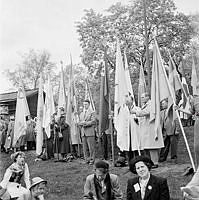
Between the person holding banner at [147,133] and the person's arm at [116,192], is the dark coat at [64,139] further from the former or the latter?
the person's arm at [116,192]

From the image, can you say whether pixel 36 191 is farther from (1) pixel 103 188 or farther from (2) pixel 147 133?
(2) pixel 147 133

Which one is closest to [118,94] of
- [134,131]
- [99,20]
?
[134,131]

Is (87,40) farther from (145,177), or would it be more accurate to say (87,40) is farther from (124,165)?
(145,177)

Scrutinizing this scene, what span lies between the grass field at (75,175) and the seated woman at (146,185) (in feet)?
4.09

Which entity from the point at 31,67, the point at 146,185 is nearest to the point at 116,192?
the point at 146,185

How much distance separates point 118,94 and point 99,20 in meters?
13.1

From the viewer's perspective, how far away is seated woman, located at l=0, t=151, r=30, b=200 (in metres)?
5.65

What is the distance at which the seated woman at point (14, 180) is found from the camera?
222 inches

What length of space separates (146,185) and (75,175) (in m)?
3.79

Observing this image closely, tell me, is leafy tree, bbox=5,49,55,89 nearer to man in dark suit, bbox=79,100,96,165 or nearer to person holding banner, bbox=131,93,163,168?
man in dark suit, bbox=79,100,96,165

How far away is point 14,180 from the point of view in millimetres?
5938

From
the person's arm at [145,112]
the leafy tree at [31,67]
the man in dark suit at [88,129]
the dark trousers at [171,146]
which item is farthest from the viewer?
the leafy tree at [31,67]

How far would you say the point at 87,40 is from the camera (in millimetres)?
21125

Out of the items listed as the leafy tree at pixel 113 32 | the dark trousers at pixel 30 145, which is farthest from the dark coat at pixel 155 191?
the leafy tree at pixel 113 32
